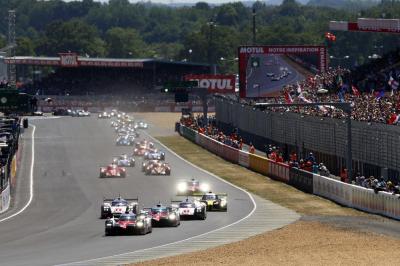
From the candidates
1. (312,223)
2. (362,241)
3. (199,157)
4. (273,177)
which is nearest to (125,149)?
(199,157)

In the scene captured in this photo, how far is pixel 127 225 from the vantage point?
55.7 m

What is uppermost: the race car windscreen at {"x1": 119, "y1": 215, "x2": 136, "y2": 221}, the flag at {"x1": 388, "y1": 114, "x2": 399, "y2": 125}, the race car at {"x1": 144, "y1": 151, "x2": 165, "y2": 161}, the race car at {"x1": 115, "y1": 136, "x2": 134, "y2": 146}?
the flag at {"x1": 388, "y1": 114, "x2": 399, "y2": 125}

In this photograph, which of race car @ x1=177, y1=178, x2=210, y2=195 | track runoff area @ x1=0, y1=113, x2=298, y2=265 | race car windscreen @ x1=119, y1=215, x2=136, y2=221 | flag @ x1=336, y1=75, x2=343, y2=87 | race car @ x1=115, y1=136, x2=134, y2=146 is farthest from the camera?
race car @ x1=115, y1=136, x2=134, y2=146

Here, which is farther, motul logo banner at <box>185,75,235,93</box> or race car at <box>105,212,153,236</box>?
motul logo banner at <box>185,75,235,93</box>

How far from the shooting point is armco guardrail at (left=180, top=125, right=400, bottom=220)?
60.4 metres

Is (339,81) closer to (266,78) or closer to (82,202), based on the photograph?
(266,78)

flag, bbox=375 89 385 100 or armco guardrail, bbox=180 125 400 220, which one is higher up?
flag, bbox=375 89 385 100

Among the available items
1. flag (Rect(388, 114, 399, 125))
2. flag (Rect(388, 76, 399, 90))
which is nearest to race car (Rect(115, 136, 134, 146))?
flag (Rect(388, 76, 399, 90))

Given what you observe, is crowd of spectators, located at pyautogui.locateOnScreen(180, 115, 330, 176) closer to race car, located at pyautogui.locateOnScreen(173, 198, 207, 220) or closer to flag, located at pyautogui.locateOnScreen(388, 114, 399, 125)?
flag, located at pyautogui.locateOnScreen(388, 114, 399, 125)

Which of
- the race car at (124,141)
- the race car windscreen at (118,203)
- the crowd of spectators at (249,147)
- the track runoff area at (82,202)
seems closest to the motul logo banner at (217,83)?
the crowd of spectators at (249,147)

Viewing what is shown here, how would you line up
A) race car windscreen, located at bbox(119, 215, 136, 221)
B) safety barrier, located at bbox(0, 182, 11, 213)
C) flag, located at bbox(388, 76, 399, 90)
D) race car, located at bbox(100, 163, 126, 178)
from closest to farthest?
race car windscreen, located at bbox(119, 215, 136, 221)
safety barrier, located at bbox(0, 182, 11, 213)
race car, located at bbox(100, 163, 126, 178)
flag, located at bbox(388, 76, 399, 90)

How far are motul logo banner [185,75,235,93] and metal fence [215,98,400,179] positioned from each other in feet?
45.1

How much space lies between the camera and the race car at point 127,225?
55625 mm

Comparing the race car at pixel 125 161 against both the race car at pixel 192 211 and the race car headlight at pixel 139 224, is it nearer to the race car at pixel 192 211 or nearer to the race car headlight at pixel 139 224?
the race car at pixel 192 211
